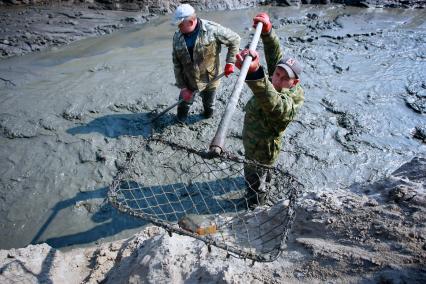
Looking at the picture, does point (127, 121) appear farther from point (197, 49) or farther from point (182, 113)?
point (197, 49)

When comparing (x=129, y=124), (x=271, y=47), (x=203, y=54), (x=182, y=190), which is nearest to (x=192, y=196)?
(x=182, y=190)

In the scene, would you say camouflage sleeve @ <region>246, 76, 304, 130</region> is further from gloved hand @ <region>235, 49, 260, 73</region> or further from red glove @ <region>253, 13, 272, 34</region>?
red glove @ <region>253, 13, 272, 34</region>

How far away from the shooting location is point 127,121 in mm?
5637

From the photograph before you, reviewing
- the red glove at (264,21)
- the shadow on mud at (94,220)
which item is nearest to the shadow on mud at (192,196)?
the shadow on mud at (94,220)

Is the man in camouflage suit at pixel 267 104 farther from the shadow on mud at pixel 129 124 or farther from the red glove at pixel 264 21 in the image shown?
the shadow on mud at pixel 129 124

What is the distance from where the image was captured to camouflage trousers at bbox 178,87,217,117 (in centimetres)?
528

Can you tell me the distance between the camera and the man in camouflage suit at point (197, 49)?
4.42 metres

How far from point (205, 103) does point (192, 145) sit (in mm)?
705

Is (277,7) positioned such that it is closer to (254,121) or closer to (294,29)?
(294,29)

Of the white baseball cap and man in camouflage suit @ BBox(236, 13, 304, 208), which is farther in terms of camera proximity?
the white baseball cap

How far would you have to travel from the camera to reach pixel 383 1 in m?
11.0

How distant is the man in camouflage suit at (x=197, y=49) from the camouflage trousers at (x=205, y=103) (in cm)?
13

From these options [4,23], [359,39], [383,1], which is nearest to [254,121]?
[359,39]

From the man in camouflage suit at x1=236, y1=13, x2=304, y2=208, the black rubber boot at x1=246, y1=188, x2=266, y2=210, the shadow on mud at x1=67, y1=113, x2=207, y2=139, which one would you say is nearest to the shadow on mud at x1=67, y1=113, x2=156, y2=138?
the shadow on mud at x1=67, y1=113, x2=207, y2=139
